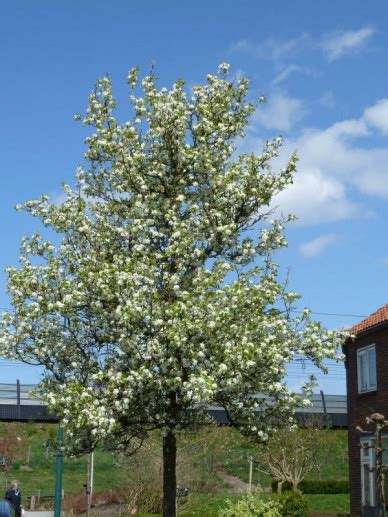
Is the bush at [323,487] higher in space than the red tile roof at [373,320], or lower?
lower

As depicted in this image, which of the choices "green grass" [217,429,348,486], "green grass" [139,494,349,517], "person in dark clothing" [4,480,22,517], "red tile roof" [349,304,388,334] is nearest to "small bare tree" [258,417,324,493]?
"green grass" [139,494,349,517]

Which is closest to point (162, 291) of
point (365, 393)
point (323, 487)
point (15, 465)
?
point (365, 393)

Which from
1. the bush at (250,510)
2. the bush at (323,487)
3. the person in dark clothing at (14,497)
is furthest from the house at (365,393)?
the person in dark clothing at (14,497)

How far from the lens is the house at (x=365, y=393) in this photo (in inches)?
1227

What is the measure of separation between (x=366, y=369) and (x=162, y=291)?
48.5ft

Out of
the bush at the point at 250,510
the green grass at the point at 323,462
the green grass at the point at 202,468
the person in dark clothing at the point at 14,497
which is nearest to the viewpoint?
the bush at the point at 250,510

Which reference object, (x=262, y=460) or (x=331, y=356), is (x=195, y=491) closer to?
(x=262, y=460)

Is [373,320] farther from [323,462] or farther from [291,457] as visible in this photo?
A: [323,462]

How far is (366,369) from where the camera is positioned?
33.0 meters

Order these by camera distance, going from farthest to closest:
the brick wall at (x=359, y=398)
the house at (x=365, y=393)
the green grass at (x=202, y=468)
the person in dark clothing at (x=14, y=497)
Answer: the green grass at (x=202, y=468)
the house at (x=365, y=393)
the brick wall at (x=359, y=398)
the person in dark clothing at (x=14, y=497)

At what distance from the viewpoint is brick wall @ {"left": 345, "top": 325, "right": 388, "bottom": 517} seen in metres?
31.0

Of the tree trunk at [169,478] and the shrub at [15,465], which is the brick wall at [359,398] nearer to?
the tree trunk at [169,478]

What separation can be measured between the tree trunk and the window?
12735 mm

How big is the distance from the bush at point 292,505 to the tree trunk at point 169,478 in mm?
9839
